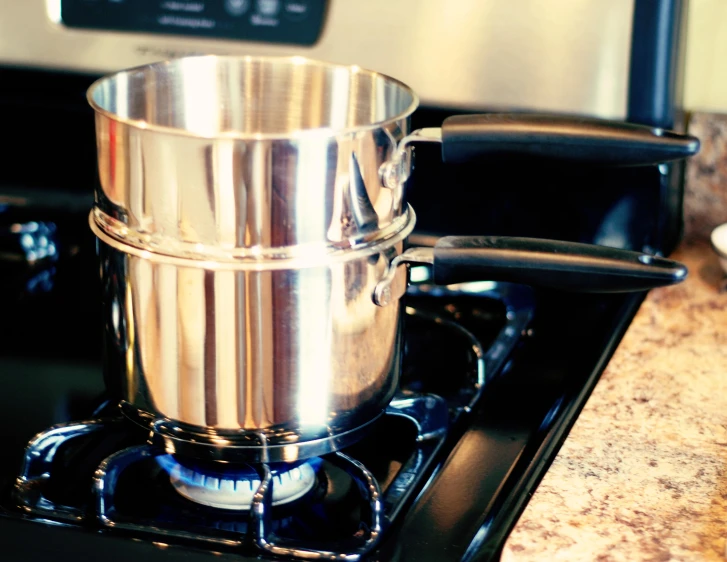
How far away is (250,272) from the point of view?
0.44 metres

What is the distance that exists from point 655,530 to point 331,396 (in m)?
0.16

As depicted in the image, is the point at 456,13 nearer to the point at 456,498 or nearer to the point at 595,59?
the point at 595,59

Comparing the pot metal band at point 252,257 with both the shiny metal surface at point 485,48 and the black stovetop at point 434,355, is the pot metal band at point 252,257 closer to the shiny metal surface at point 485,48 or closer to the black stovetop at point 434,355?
the black stovetop at point 434,355

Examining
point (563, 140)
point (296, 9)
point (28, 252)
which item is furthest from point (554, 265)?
point (28, 252)

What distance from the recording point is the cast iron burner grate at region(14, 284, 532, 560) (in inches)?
18.0

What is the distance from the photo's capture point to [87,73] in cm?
77

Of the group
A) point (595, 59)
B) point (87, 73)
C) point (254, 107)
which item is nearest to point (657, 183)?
point (595, 59)

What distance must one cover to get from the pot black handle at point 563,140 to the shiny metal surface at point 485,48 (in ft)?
0.58

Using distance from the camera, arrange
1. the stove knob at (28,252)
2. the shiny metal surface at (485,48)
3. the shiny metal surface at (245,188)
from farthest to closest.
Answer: the stove knob at (28,252), the shiny metal surface at (485,48), the shiny metal surface at (245,188)

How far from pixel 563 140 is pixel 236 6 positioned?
13.1 inches

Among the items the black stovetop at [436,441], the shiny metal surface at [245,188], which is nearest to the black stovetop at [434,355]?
the black stovetop at [436,441]

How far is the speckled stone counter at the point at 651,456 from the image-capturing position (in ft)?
1.38

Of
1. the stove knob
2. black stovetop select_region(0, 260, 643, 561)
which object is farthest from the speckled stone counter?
the stove knob

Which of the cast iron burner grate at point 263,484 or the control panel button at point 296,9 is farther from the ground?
the control panel button at point 296,9
